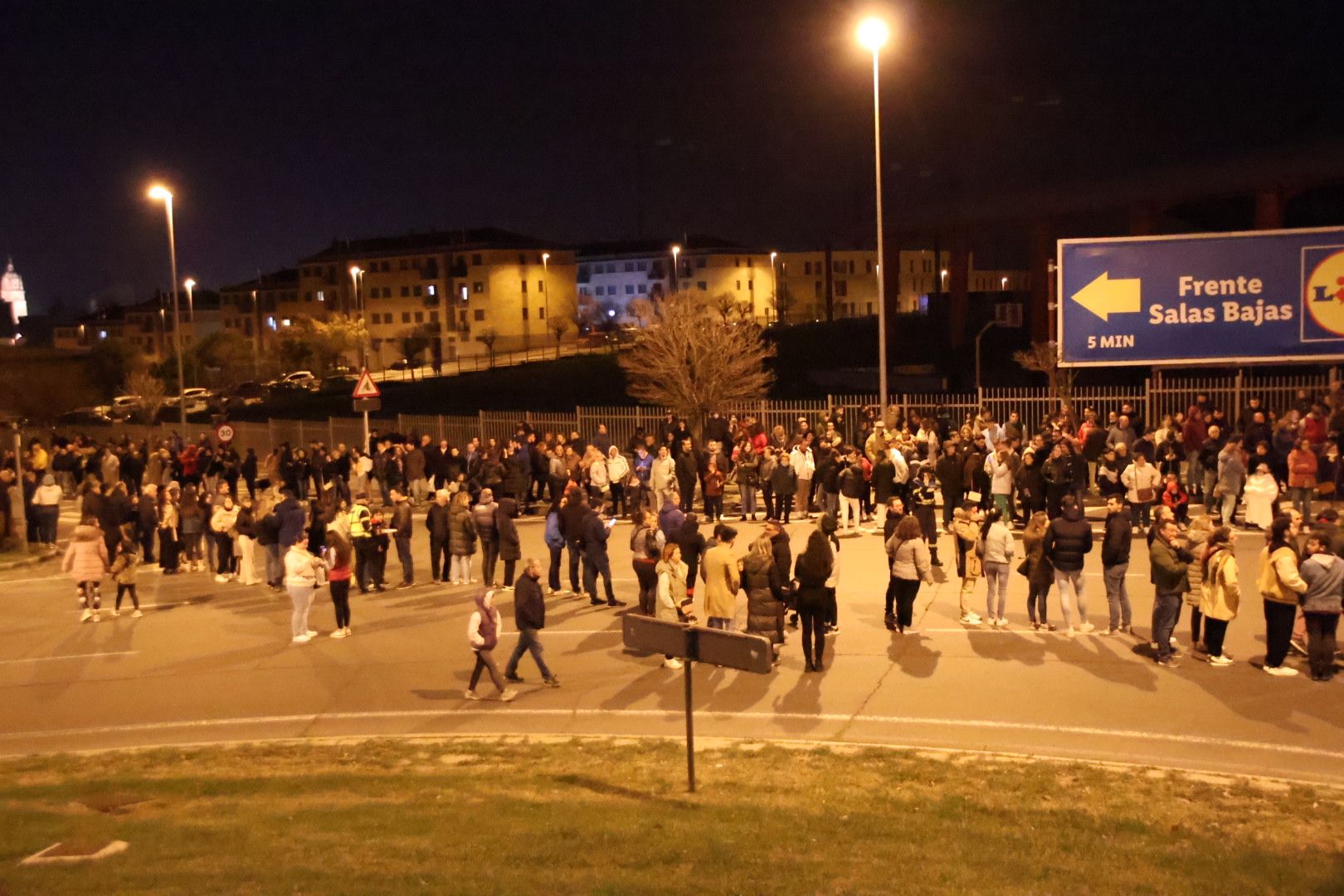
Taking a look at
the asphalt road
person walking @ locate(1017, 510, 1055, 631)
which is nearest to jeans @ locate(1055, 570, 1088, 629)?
person walking @ locate(1017, 510, 1055, 631)

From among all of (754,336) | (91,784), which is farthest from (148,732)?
(754,336)

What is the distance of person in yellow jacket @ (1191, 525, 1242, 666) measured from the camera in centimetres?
1292

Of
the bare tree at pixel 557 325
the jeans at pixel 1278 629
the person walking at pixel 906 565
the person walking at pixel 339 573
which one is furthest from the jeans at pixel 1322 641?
the bare tree at pixel 557 325

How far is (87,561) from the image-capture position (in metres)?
18.1

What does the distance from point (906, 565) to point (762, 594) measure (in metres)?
2.07

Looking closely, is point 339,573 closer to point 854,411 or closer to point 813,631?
point 813,631

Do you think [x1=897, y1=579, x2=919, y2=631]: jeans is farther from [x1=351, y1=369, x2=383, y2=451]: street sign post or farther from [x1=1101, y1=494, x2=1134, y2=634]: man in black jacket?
[x1=351, y1=369, x2=383, y2=451]: street sign post

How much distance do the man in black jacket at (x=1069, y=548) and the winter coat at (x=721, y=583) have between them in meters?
3.59

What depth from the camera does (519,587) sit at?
1324 centimetres

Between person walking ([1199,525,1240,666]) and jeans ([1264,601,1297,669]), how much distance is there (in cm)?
33

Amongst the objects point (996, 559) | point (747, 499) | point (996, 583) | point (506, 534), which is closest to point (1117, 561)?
point (996, 559)

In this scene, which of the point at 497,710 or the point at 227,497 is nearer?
the point at 497,710

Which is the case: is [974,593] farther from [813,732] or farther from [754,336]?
[754,336]

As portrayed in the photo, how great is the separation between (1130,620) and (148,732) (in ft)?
35.3
